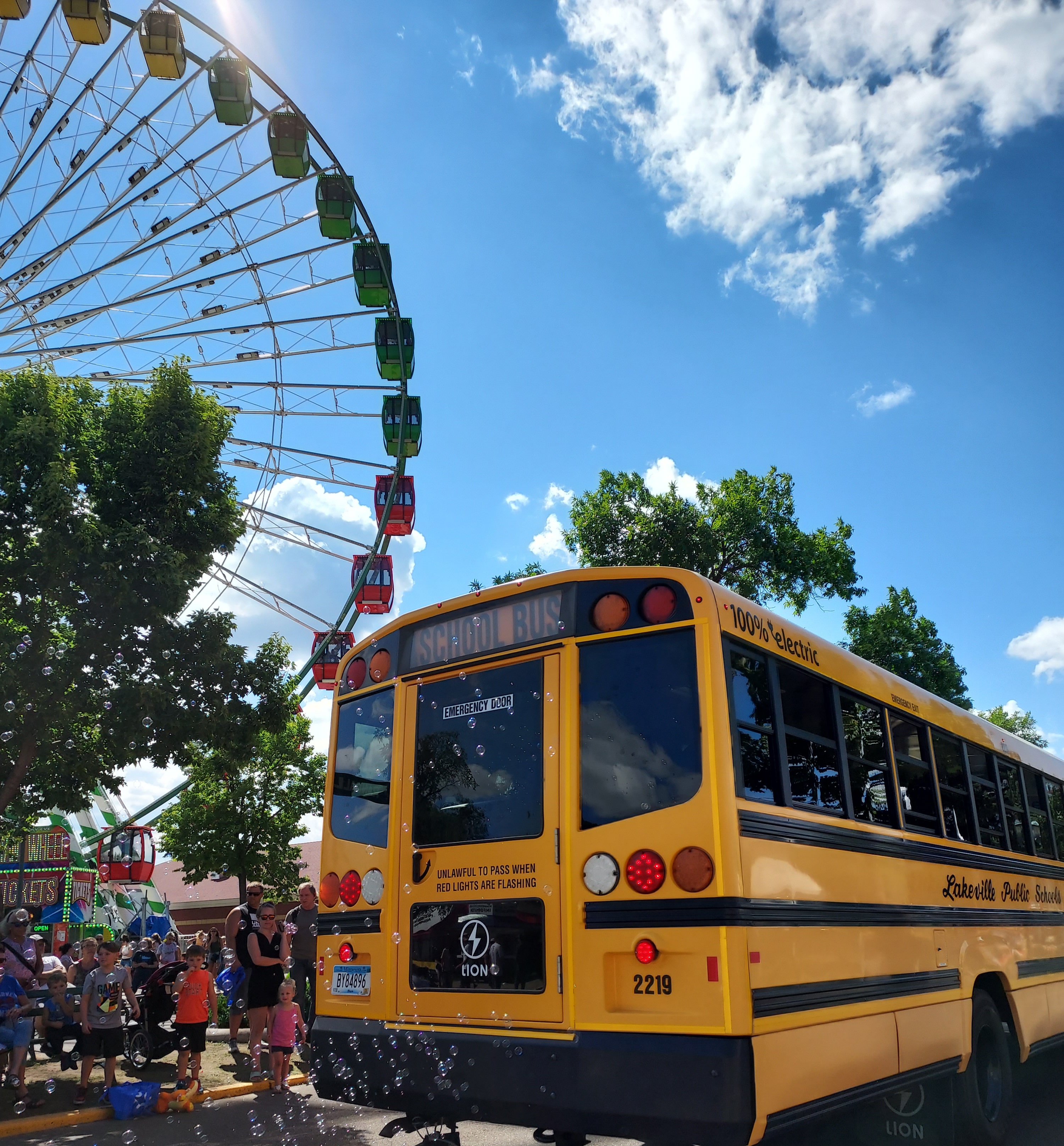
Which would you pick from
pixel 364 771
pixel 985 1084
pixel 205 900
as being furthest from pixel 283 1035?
pixel 205 900

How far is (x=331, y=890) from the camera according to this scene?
226 inches

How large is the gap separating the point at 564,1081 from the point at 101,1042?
719 centimetres

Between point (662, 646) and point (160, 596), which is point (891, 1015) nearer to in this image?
point (662, 646)

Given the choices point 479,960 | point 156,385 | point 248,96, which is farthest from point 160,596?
point 479,960

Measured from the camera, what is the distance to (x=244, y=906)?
10.9 m

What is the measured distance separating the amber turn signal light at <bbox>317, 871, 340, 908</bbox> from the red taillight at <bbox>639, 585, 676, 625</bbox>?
2432 millimetres

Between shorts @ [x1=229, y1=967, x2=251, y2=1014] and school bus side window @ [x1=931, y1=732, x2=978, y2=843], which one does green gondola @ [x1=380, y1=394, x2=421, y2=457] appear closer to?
shorts @ [x1=229, y1=967, x2=251, y2=1014]

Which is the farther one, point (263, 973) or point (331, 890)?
point (263, 973)

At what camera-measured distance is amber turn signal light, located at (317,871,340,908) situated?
5680mm

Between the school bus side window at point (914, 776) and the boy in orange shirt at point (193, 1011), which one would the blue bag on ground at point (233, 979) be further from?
the school bus side window at point (914, 776)

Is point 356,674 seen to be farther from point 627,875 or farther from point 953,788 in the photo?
point 953,788

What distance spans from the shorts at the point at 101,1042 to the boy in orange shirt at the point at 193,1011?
1.84 ft

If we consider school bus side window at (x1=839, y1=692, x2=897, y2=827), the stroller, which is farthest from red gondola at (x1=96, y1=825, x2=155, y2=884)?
school bus side window at (x1=839, y1=692, x2=897, y2=827)

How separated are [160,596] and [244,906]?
13.5ft
